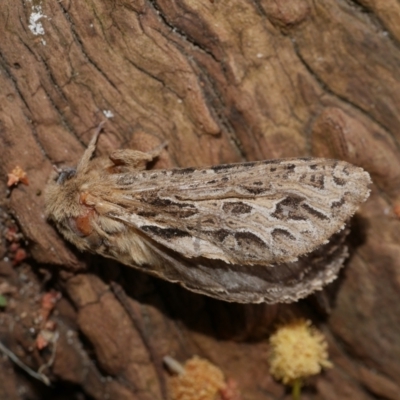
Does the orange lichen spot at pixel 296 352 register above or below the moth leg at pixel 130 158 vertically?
below

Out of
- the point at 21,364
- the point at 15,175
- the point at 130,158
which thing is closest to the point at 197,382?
the point at 21,364

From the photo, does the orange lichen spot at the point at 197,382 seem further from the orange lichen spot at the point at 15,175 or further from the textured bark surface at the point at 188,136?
the orange lichen spot at the point at 15,175

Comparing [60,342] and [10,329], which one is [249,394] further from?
[10,329]

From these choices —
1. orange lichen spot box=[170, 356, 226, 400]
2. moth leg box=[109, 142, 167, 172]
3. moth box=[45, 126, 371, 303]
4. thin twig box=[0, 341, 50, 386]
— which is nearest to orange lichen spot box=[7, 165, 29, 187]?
moth box=[45, 126, 371, 303]

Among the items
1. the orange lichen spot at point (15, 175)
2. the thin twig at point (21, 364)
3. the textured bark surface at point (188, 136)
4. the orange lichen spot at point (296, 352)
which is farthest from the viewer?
the thin twig at point (21, 364)

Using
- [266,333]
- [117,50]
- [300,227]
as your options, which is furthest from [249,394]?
[117,50]

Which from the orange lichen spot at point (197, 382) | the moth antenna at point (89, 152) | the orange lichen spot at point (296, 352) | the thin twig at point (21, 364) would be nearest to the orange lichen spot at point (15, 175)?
the moth antenna at point (89, 152)
